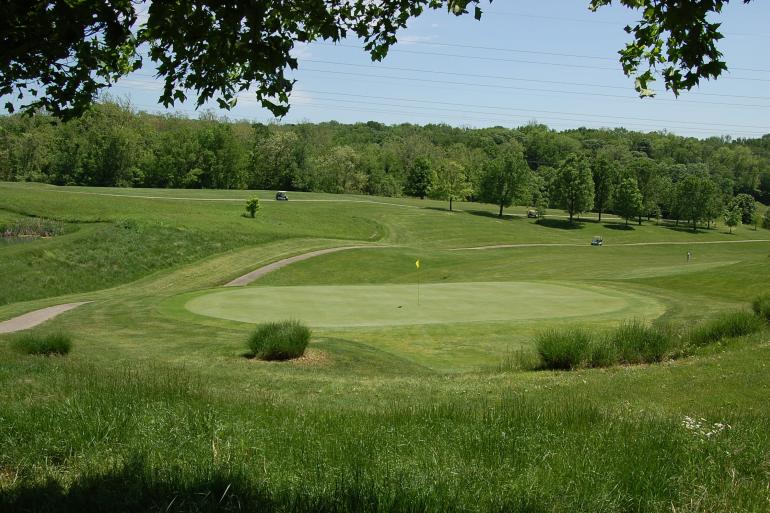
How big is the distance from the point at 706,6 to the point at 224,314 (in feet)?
65.4

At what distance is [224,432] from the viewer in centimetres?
577

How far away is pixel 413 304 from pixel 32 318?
13.8 m

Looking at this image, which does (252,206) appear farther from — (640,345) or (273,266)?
(640,345)

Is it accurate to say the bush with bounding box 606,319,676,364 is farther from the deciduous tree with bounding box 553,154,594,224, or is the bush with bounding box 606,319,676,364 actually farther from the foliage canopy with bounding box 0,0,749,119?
the deciduous tree with bounding box 553,154,594,224

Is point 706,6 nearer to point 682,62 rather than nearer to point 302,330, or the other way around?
point 682,62

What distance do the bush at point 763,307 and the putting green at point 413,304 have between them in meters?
5.29

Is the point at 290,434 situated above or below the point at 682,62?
below


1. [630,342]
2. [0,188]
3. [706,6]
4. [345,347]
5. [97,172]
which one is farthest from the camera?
[97,172]

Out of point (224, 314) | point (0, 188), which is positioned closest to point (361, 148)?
point (0, 188)

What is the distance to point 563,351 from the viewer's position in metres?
15.1

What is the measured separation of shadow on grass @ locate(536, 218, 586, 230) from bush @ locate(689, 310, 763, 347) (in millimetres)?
83773

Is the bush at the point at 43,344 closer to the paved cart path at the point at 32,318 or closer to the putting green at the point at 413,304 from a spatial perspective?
the paved cart path at the point at 32,318

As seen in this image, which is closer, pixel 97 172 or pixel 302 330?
pixel 302 330

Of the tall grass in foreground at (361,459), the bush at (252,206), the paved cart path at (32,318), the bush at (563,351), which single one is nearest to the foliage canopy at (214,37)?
the tall grass in foreground at (361,459)
